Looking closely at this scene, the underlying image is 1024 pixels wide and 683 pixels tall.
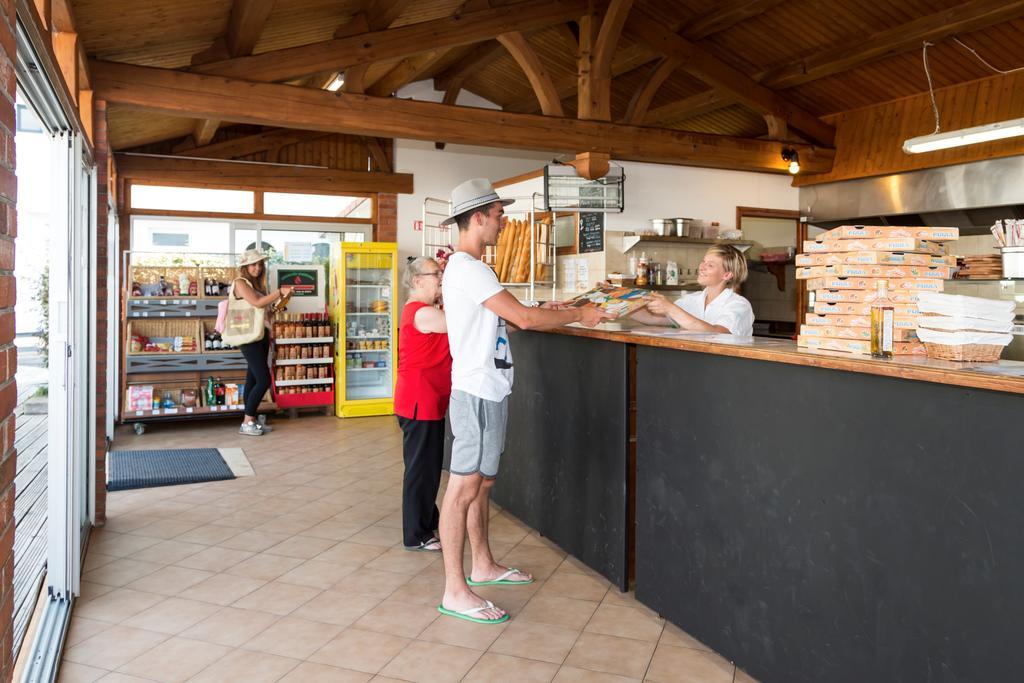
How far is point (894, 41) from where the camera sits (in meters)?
6.46

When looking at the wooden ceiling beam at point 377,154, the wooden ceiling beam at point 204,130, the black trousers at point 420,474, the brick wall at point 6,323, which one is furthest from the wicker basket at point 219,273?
the brick wall at point 6,323

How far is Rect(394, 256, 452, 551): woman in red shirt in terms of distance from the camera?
392cm

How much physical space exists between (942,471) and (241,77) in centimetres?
552

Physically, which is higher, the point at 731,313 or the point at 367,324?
the point at 731,313

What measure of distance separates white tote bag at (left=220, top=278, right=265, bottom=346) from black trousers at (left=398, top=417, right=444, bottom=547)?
12.4 ft

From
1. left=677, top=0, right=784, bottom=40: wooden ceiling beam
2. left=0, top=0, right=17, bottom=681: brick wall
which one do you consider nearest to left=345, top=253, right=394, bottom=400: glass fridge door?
left=677, top=0, right=784, bottom=40: wooden ceiling beam

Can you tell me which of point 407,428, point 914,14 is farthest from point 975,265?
point 407,428

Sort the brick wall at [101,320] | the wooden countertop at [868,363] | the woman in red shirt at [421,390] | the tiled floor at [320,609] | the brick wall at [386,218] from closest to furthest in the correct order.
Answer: the wooden countertop at [868,363]
the tiled floor at [320,609]
the woman in red shirt at [421,390]
the brick wall at [101,320]
the brick wall at [386,218]

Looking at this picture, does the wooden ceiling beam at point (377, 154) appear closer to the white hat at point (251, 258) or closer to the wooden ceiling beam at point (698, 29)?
the wooden ceiling beam at point (698, 29)

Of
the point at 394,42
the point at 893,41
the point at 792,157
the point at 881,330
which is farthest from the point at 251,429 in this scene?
the point at 893,41

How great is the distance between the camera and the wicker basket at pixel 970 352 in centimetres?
221

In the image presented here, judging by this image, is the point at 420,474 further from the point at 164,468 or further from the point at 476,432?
the point at 164,468

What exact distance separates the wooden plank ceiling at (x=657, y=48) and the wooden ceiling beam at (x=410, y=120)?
0.50 feet

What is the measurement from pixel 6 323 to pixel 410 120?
531cm
